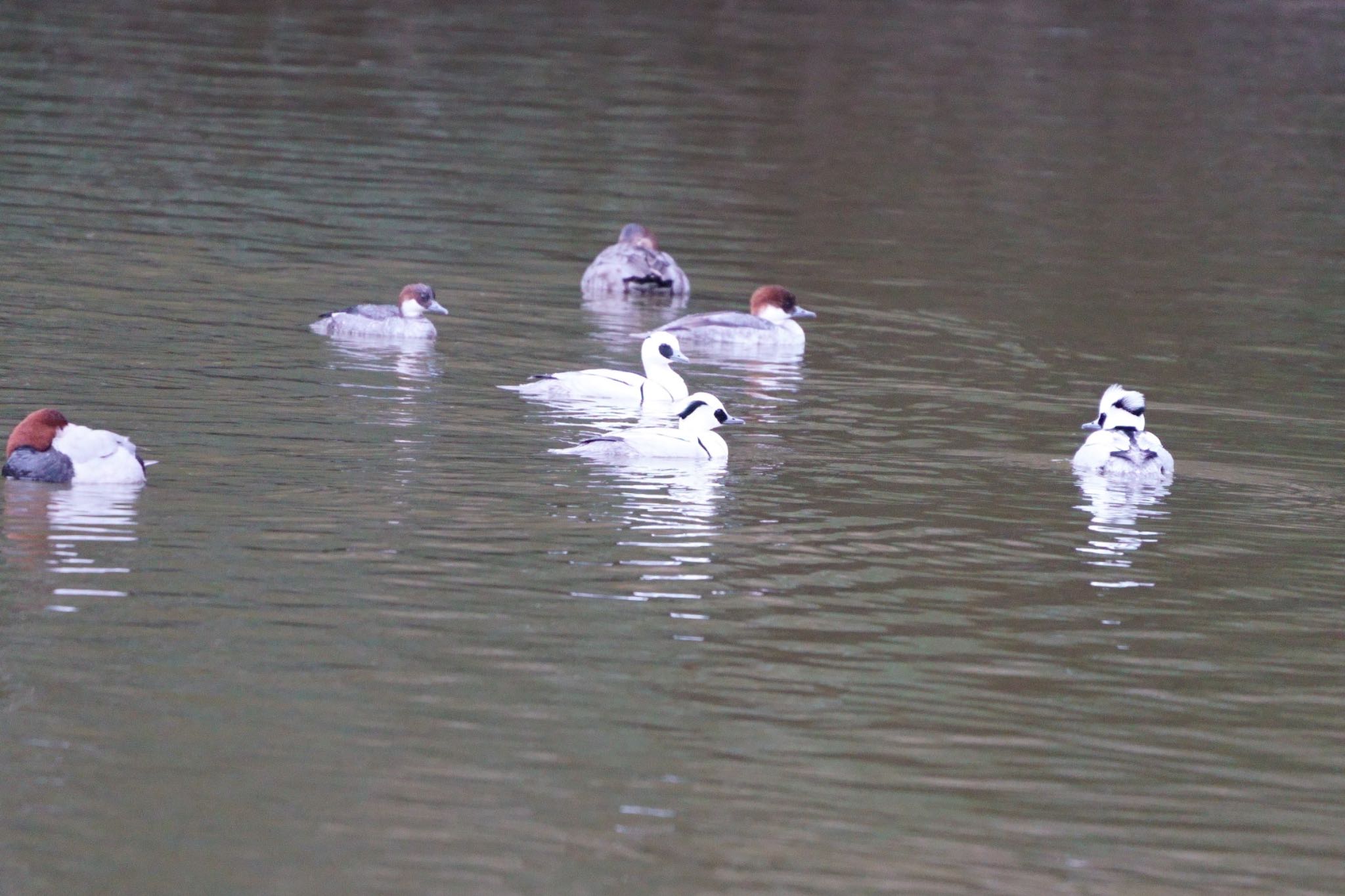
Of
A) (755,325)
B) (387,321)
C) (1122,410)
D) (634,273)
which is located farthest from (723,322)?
(1122,410)

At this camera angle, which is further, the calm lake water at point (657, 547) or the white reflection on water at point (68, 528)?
the white reflection on water at point (68, 528)

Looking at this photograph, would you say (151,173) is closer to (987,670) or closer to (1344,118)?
(987,670)

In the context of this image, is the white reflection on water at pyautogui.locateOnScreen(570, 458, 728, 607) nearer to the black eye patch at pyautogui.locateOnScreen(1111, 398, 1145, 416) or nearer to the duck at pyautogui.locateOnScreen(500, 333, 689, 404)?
the duck at pyautogui.locateOnScreen(500, 333, 689, 404)

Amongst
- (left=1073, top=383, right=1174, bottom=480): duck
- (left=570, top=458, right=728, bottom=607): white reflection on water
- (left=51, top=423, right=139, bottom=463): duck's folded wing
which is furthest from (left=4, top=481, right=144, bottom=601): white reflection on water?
(left=1073, top=383, right=1174, bottom=480): duck

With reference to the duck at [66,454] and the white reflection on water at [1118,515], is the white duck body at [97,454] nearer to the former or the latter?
the duck at [66,454]

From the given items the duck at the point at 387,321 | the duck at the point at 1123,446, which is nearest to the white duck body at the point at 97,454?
the duck at the point at 387,321

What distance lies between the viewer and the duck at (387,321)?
61.1 ft

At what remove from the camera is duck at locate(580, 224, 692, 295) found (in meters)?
22.1

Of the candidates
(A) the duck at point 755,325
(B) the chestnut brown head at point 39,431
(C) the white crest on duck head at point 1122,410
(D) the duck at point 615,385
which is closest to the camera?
(B) the chestnut brown head at point 39,431

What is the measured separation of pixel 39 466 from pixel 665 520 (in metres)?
3.60

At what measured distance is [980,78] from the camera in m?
42.9

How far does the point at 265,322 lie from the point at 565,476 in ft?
19.1

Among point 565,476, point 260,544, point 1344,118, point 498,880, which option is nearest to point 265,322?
point 565,476

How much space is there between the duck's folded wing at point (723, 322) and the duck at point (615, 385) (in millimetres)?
2769
